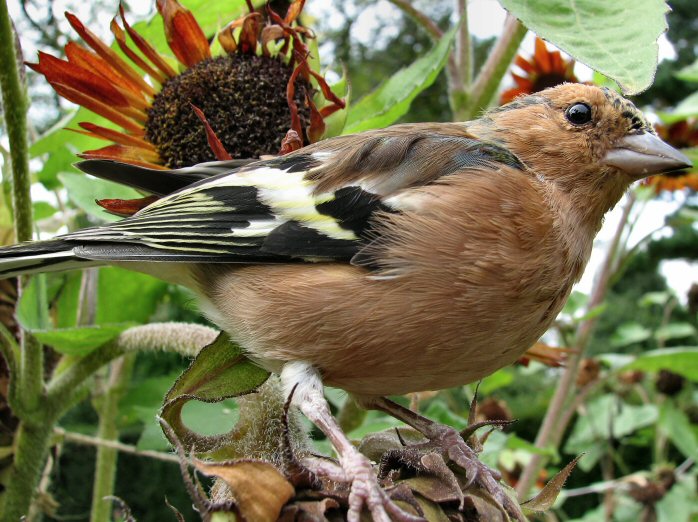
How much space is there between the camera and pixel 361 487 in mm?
959

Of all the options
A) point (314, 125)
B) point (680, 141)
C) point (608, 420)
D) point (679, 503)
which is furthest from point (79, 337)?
point (608, 420)

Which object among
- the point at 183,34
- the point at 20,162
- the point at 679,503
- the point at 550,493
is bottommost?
the point at 679,503

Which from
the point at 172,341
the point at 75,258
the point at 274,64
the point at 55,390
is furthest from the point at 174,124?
the point at 55,390

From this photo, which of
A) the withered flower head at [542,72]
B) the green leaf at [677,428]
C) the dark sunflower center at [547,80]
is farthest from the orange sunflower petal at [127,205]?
the green leaf at [677,428]

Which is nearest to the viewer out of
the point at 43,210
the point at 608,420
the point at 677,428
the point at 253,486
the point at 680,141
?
the point at 253,486

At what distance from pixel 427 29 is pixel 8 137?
1.14 meters

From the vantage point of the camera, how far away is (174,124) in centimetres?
152

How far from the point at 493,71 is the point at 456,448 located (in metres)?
1.15

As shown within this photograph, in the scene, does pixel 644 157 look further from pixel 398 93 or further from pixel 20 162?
pixel 20 162

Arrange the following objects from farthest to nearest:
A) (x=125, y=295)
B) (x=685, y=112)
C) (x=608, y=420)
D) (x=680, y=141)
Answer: (x=608, y=420) → (x=680, y=141) → (x=685, y=112) → (x=125, y=295)

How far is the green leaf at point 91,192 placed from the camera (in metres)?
1.63

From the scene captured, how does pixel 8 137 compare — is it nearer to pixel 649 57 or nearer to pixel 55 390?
pixel 55 390

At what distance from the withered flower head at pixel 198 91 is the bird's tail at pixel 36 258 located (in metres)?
0.20

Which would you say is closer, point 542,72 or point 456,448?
point 456,448
